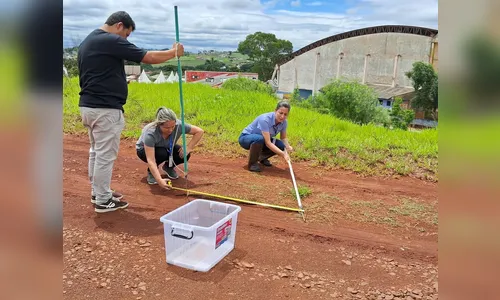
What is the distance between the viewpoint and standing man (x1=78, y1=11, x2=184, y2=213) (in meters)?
3.11

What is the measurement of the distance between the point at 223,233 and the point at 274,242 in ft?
1.58

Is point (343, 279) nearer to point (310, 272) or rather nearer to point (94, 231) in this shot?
point (310, 272)

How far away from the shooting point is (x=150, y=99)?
30.1ft

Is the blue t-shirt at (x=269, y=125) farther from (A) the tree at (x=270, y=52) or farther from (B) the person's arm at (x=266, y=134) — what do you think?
(A) the tree at (x=270, y=52)

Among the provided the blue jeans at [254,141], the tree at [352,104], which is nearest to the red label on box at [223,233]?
the blue jeans at [254,141]

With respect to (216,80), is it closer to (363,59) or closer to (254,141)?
(254,141)

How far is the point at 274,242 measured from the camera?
122 inches

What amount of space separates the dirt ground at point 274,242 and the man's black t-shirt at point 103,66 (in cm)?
102

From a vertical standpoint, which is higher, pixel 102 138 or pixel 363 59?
pixel 363 59

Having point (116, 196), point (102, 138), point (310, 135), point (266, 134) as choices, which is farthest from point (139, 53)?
point (310, 135)

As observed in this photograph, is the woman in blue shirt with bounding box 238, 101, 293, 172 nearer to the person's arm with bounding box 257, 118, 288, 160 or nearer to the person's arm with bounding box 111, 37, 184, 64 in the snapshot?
the person's arm with bounding box 257, 118, 288, 160
